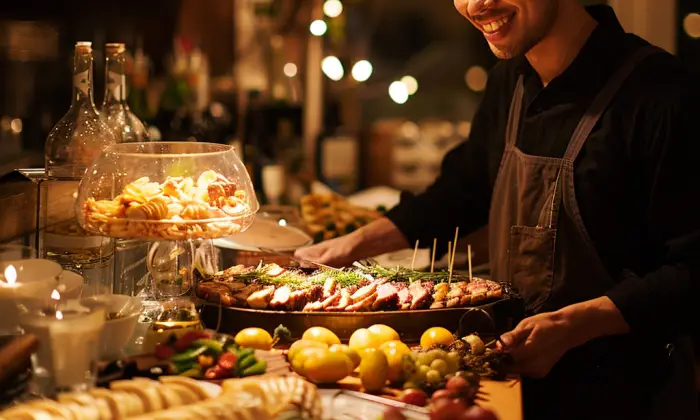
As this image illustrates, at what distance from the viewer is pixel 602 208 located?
2617 mm

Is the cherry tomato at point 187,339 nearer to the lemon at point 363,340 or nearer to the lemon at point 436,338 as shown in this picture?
the lemon at point 363,340

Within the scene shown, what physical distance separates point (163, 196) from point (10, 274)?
399mm

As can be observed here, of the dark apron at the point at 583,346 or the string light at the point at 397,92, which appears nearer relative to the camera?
the dark apron at the point at 583,346

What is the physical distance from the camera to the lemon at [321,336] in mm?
2244

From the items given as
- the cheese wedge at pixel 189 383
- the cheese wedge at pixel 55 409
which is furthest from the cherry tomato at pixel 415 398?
the cheese wedge at pixel 55 409

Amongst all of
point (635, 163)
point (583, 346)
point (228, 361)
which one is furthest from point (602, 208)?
point (228, 361)

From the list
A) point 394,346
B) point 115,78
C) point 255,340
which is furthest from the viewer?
point 115,78

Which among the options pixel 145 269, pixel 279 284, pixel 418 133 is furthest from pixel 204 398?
pixel 418 133

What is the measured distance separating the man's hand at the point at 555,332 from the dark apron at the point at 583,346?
225mm

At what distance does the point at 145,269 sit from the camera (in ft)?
8.86

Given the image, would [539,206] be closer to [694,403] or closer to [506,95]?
[506,95]

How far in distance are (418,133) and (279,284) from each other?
5253 mm

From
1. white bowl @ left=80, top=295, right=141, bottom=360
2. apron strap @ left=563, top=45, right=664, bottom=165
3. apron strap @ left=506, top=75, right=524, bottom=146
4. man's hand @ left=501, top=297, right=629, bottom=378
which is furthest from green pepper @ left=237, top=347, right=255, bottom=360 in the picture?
apron strap @ left=506, top=75, right=524, bottom=146

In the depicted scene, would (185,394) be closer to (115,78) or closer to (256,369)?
(256,369)
